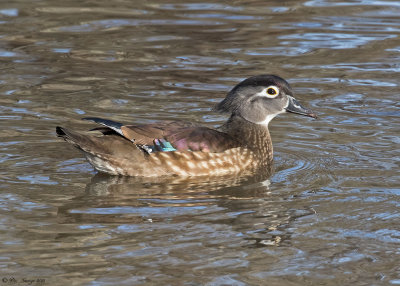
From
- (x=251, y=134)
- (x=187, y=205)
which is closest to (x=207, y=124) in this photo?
(x=251, y=134)

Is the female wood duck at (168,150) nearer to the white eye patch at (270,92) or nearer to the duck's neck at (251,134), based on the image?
the duck's neck at (251,134)

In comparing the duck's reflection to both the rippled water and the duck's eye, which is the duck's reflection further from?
the duck's eye

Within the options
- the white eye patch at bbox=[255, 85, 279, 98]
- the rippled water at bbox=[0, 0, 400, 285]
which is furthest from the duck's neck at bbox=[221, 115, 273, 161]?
the white eye patch at bbox=[255, 85, 279, 98]

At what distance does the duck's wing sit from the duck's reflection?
319 millimetres

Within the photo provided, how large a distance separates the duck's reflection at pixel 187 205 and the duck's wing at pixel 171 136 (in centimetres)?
32

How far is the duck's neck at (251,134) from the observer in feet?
31.1

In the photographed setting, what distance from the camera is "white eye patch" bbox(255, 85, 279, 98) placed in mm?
9648

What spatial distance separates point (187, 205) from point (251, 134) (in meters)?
2.13

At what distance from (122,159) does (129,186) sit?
1.11 ft

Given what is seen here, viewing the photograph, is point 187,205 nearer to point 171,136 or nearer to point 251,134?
point 171,136

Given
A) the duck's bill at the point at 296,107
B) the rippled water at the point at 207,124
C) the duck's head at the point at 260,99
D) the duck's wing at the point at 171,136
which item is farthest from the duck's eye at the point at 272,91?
the duck's wing at the point at 171,136

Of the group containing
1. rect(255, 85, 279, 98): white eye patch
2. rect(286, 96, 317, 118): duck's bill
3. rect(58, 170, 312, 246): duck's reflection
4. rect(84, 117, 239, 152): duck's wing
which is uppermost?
rect(255, 85, 279, 98): white eye patch

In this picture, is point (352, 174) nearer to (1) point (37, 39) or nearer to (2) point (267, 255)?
(2) point (267, 255)

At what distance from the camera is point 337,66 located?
13445mm
